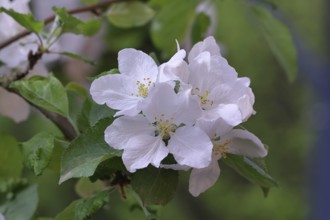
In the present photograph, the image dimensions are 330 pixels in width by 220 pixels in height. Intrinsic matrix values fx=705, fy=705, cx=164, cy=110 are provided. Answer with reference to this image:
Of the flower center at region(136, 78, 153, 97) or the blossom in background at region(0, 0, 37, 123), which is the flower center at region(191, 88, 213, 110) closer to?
the flower center at region(136, 78, 153, 97)

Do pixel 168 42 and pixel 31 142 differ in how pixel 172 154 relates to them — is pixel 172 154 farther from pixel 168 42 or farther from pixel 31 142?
pixel 168 42

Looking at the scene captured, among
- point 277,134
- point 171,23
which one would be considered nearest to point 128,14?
point 171,23

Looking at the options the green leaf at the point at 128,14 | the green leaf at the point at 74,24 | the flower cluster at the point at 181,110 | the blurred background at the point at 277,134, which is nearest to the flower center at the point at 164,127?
the flower cluster at the point at 181,110

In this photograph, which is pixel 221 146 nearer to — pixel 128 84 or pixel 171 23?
pixel 128 84

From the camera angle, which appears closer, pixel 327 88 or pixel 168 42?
pixel 168 42

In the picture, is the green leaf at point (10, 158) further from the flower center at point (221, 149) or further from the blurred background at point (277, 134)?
the blurred background at point (277, 134)

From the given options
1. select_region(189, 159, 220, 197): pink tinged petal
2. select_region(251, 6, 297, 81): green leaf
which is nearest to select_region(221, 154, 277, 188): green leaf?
select_region(189, 159, 220, 197): pink tinged petal

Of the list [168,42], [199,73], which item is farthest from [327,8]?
[199,73]

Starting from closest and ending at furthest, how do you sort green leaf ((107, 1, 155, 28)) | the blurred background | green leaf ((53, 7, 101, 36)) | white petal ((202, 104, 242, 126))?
white petal ((202, 104, 242, 126)) → green leaf ((53, 7, 101, 36)) → green leaf ((107, 1, 155, 28)) → the blurred background
